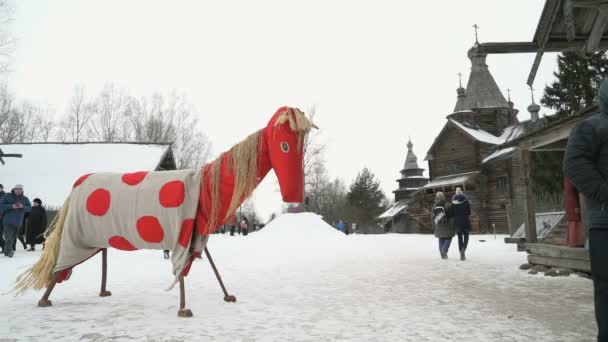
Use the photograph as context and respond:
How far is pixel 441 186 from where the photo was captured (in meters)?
32.8

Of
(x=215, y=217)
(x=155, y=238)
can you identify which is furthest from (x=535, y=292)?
(x=155, y=238)

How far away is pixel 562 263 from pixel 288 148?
6.21 metres

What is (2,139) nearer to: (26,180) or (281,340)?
(26,180)

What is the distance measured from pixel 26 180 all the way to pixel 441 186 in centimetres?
2796

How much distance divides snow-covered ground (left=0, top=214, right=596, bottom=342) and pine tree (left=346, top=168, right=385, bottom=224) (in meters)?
51.7

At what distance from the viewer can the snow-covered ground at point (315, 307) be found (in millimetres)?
3615

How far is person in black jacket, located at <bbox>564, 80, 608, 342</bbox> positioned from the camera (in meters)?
2.54

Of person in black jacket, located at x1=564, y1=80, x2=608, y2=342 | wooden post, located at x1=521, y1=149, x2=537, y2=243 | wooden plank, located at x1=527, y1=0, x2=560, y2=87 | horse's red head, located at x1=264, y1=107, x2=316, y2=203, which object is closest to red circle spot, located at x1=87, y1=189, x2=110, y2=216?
horse's red head, located at x1=264, y1=107, x2=316, y2=203

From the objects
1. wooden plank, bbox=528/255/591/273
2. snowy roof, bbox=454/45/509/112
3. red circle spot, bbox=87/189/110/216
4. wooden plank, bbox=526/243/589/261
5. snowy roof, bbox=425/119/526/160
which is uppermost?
snowy roof, bbox=454/45/509/112

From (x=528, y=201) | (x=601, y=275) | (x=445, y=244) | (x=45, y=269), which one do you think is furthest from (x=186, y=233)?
(x=445, y=244)

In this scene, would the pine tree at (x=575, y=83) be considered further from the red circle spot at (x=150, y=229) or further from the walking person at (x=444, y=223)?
the red circle spot at (x=150, y=229)

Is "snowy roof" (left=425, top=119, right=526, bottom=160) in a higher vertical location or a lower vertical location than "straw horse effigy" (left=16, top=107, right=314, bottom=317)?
higher

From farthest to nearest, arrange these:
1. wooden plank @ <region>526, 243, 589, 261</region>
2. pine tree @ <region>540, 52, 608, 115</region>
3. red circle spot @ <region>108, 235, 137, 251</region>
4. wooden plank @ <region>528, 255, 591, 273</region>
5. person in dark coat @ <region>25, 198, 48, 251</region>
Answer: pine tree @ <region>540, 52, 608, 115</region> → person in dark coat @ <region>25, 198, 48, 251</region> → wooden plank @ <region>526, 243, 589, 261</region> → wooden plank @ <region>528, 255, 591, 273</region> → red circle spot @ <region>108, 235, 137, 251</region>

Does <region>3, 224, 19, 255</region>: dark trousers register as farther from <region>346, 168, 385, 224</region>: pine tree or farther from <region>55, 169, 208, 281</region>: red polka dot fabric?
<region>346, 168, 385, 224</region>: pine tree
